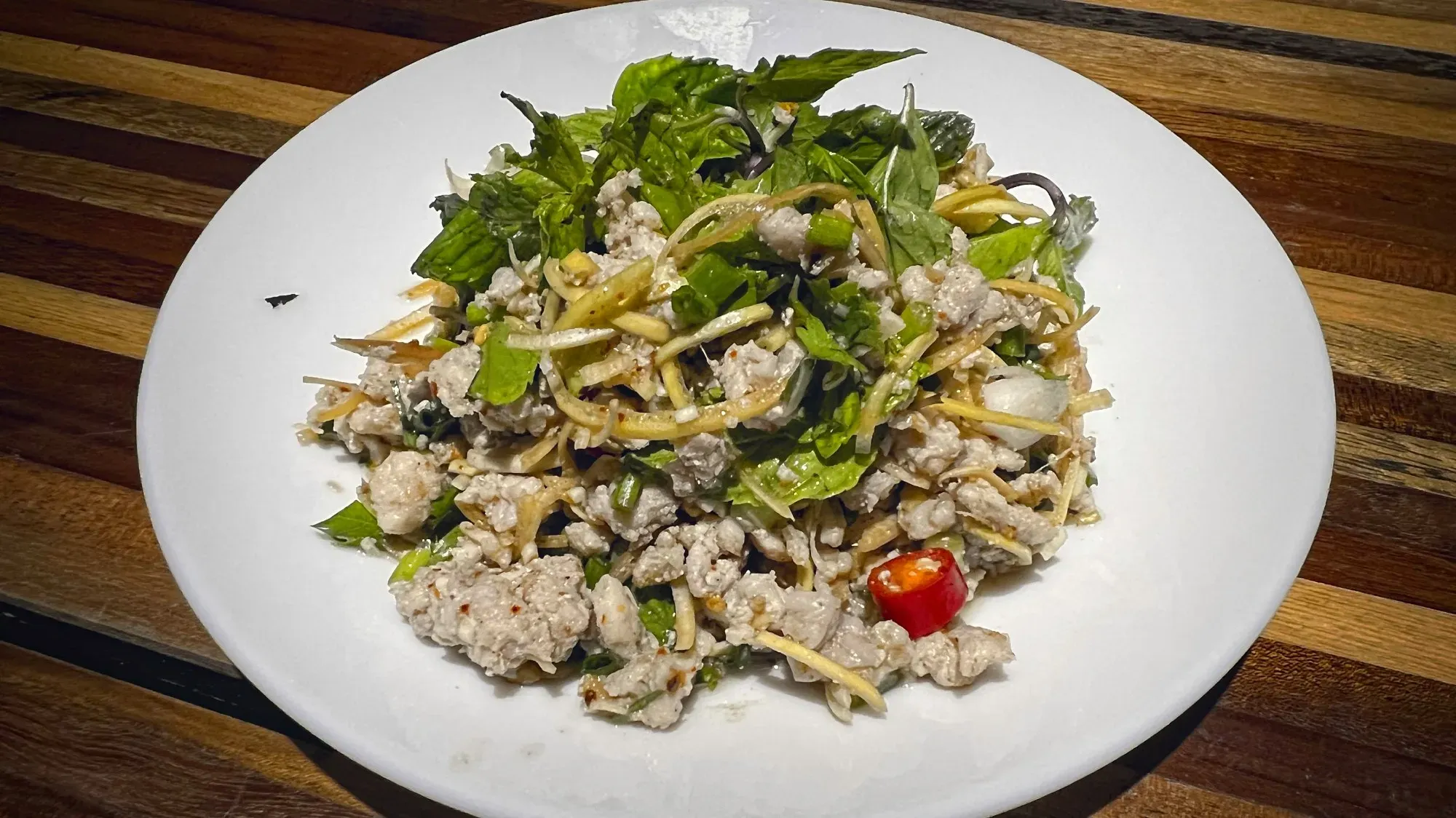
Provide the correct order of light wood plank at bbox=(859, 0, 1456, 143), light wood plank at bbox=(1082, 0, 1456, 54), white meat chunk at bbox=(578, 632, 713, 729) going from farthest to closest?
light wood plank at bbox=(1082, 0, 1456, 54)
light wood plank at bbox=(859, 0, 1456, 143)
white meat chunk at bbox=(578, 632, 713, 729)

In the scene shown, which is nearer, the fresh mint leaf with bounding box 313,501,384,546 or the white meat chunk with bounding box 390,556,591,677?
the white meat chunk with bounding box 390,556,591,677

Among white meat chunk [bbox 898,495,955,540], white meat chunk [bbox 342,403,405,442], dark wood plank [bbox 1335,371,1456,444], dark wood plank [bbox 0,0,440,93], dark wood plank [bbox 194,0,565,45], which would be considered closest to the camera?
white meat chunk [bbox 898,495,955,540]

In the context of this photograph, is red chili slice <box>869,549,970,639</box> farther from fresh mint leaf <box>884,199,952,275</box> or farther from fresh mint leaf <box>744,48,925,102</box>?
fresh mint leaf <box>744,48,925,102</box>

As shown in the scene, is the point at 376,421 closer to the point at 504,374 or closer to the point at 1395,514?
the point at 504,374

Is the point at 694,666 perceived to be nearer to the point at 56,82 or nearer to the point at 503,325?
the point at 503,325

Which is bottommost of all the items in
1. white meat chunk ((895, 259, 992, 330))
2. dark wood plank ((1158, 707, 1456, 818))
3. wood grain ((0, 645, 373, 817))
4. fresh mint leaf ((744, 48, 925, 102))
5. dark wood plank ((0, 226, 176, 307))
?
wood grain ((0, 645, 373, 817))

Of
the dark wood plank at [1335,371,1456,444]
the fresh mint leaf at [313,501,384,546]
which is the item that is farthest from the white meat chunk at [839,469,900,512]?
the dark wood plank at [1335,371,1456,444]

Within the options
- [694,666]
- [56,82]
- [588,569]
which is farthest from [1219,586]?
[56,82]

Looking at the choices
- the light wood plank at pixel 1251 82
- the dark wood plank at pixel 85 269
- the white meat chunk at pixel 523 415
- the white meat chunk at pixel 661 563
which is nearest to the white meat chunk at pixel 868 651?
the white meat chunk at pixel 661 563
